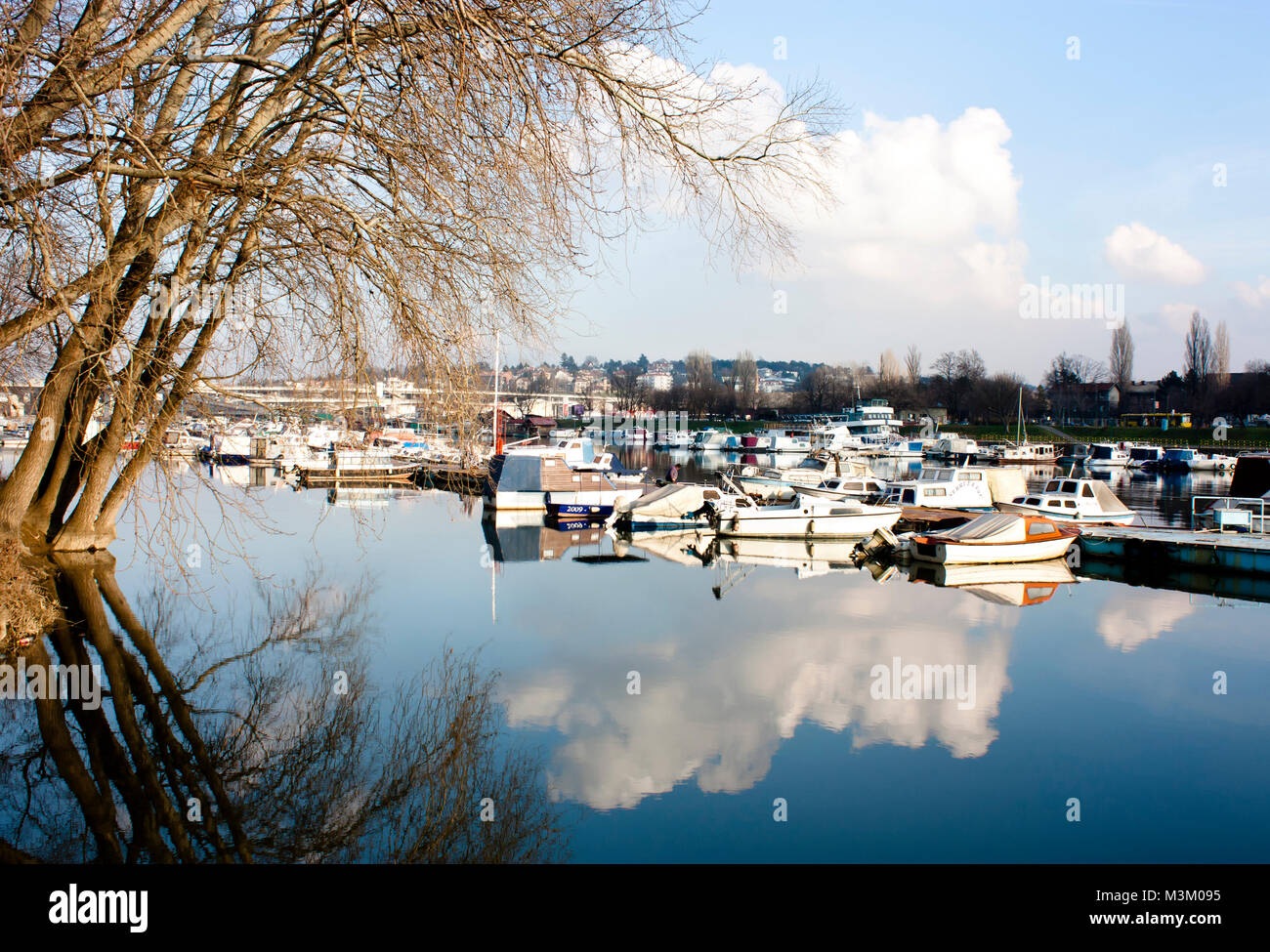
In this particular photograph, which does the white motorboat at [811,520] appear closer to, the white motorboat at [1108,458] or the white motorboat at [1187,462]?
the white motorboat at [1108,458]

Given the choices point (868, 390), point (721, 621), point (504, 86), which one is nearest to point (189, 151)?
point (504, 86)

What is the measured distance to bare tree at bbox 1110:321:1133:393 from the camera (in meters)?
105

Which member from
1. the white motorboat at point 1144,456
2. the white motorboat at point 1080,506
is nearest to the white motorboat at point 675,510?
the white motorboat at point 1080,506

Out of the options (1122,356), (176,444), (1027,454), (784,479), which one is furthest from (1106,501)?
(1122,356)

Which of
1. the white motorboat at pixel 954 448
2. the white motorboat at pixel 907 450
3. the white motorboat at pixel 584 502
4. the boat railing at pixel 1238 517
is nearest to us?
the boat railing at pixel 1238 517

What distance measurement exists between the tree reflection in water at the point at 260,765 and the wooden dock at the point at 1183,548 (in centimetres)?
1860

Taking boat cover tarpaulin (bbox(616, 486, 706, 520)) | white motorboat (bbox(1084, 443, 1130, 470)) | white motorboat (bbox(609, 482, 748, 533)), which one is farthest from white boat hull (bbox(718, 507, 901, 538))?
white motorboat (bbox(1084, 443, 1130, 470))

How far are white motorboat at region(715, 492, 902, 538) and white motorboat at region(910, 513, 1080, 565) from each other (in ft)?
9.36

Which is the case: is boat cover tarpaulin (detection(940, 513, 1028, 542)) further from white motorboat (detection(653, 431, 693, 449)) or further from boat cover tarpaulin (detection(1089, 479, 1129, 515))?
white motorboat (detection(653, 431, 693, 449))

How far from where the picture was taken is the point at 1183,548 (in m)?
22.1

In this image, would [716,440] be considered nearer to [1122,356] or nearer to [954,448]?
[954,448]

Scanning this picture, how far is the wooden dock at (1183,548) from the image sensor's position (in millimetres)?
21141

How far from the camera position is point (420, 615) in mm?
15234

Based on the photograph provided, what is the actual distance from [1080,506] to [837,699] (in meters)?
19.1
